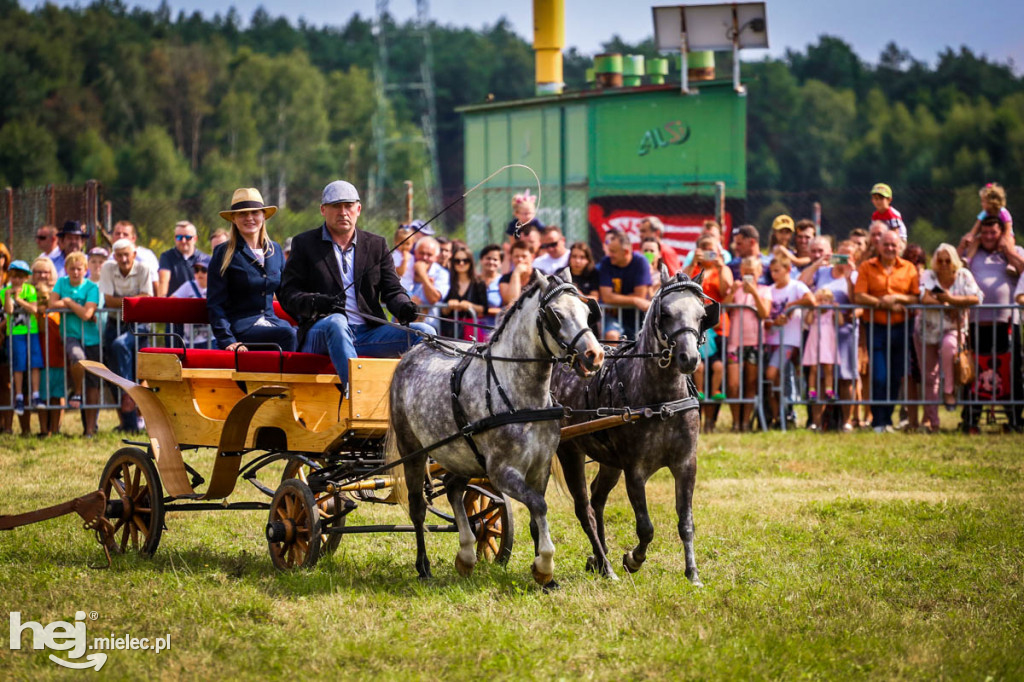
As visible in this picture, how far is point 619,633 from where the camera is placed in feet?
21.2

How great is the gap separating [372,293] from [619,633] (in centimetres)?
324

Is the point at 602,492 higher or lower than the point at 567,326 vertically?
lower

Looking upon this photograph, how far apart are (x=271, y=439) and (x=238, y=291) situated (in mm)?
1113

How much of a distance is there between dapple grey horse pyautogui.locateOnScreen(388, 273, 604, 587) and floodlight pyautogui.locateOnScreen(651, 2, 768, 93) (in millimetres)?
15576

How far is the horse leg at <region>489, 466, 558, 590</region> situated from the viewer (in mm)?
7012

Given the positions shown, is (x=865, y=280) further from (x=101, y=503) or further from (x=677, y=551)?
(x=101, y=503)

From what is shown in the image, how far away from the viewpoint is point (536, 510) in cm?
700

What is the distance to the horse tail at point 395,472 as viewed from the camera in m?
7.91

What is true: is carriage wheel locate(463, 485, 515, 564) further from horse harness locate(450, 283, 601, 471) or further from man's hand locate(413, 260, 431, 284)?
man's hand locate(413, 260, 431, 284)

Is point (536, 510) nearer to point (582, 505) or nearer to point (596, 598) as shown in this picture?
point (596, 598)

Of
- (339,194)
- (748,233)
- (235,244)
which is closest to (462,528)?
(339,194)

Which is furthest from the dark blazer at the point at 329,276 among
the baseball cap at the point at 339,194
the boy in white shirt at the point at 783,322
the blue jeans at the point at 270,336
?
the boy in white shirt at the point at 783,322

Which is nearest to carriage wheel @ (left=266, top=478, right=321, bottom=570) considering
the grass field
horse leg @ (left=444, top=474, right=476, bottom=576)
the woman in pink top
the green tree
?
the grass field

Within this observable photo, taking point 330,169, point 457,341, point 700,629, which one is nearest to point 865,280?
point 457,341
